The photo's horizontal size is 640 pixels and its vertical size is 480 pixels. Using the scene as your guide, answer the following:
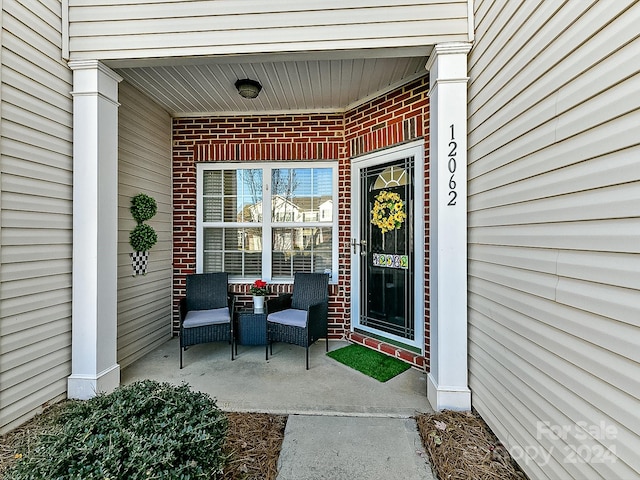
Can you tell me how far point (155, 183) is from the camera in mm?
3533

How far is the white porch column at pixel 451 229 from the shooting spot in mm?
2184

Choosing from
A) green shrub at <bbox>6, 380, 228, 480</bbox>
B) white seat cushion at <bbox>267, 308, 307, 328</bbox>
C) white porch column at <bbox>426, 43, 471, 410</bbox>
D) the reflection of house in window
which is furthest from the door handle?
green shrub at <bbox>6, 380, 228, 480</bbox>

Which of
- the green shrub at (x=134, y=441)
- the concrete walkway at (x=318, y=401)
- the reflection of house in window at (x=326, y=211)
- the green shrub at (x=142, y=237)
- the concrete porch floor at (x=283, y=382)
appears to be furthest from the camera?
the reflection of house in window at (x=326, y=211)

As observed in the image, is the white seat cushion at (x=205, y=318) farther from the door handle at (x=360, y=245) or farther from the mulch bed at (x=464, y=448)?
the mulch bed at (x=464, y=448)

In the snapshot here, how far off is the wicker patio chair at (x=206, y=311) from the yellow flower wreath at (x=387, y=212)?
1861mm

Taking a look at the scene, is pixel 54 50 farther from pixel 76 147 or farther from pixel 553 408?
pixel 553 408

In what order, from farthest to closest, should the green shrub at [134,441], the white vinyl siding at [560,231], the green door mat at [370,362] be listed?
the green door mat at [370,362]
the green shrub at [134,441]
the white vinyl siding at [560,231]

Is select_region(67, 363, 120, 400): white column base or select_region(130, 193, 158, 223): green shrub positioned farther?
select_region(130, 193, 158, 223): green shrub

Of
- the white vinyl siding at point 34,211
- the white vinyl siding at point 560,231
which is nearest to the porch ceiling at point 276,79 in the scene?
the white vinyl siding at point 34,211

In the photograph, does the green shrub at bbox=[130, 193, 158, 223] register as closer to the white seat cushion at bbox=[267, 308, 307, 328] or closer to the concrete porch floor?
the concrete porch floor

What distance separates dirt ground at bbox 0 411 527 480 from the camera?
5.30ft

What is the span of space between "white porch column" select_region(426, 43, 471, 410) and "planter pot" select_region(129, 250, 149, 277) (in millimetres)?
2957

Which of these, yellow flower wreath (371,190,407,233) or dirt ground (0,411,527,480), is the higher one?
yellow flower wreath (371,190,407,233)

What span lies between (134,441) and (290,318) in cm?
188
